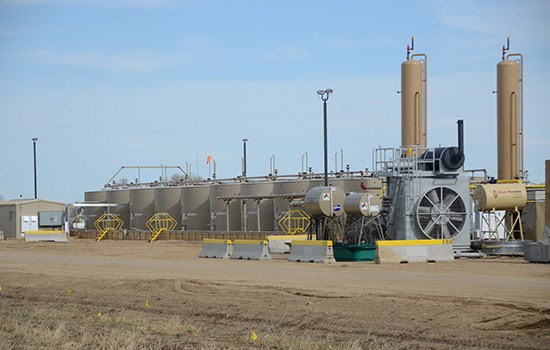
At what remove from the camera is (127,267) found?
32344 millimetres

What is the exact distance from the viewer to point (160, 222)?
6162 cm

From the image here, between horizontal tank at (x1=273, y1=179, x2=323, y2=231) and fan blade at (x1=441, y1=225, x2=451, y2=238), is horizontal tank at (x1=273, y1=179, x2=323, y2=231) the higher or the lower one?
the higher one

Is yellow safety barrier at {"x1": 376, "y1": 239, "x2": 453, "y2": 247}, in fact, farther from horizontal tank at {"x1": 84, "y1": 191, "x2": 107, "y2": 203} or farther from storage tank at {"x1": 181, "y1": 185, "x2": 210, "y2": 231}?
horizontal tank at {"x1": 84, "y1": 191, "x2": 107, "y2": 203}

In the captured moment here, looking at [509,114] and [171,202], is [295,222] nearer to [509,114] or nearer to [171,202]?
[509,114]

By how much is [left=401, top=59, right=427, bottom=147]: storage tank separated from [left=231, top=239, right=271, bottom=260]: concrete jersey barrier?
1324 centimetres

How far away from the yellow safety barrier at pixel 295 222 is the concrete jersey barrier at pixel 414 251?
1520 centimetres

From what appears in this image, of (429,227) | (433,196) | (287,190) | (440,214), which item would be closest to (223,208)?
(287,190)

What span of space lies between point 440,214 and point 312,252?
5.24 meters

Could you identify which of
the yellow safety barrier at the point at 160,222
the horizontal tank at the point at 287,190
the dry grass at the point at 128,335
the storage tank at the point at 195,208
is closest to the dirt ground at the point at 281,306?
the dry grass at the point at 128,335

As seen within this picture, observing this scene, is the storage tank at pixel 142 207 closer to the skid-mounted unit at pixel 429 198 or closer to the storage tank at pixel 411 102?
the storage tank at pixel 411 102

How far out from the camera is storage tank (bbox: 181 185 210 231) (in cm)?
5897

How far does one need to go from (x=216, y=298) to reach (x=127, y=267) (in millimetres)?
12651

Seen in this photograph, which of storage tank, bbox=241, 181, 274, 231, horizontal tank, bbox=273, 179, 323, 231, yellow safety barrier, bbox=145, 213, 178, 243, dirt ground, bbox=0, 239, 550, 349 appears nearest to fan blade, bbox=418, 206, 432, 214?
dirt ground, bbox=0, 239, 550, 349

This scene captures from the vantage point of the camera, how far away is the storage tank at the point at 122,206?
67312mm
